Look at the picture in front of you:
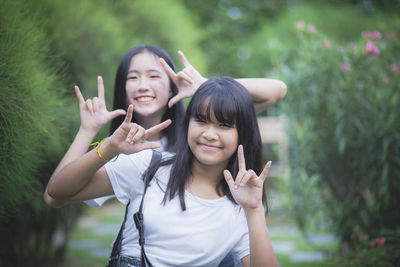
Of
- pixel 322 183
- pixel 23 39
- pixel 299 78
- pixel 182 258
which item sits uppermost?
pixel 299 78

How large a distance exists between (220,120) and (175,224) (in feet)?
1.58

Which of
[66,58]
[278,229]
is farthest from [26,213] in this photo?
[278,229]

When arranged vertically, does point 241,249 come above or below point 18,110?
below

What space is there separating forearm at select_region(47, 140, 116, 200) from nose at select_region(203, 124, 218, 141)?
→ 394mm

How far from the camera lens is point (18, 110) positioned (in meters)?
1.95

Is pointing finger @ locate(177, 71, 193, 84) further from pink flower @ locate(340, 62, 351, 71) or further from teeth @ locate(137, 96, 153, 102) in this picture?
pink flower @ locate(340, 62, 351, 71)

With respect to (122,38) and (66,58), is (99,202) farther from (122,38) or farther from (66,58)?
(122,38)

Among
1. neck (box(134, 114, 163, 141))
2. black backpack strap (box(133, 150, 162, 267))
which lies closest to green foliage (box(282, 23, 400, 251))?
neck (box(134, 114, 163, 141))

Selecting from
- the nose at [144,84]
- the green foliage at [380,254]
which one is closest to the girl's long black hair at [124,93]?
the nose at [144,84]

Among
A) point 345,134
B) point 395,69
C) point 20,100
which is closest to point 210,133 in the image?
point 20,100

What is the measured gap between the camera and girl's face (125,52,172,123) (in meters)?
2.11

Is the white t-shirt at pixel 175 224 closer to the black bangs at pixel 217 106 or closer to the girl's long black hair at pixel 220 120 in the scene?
the girl's long black hair at pixel 220 120

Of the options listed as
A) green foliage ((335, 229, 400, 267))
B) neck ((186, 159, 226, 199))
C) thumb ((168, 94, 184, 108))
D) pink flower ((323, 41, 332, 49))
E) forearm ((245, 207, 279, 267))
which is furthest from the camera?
pink flower ((323, 41, 332, 49))

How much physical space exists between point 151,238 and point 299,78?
9.33 feet
